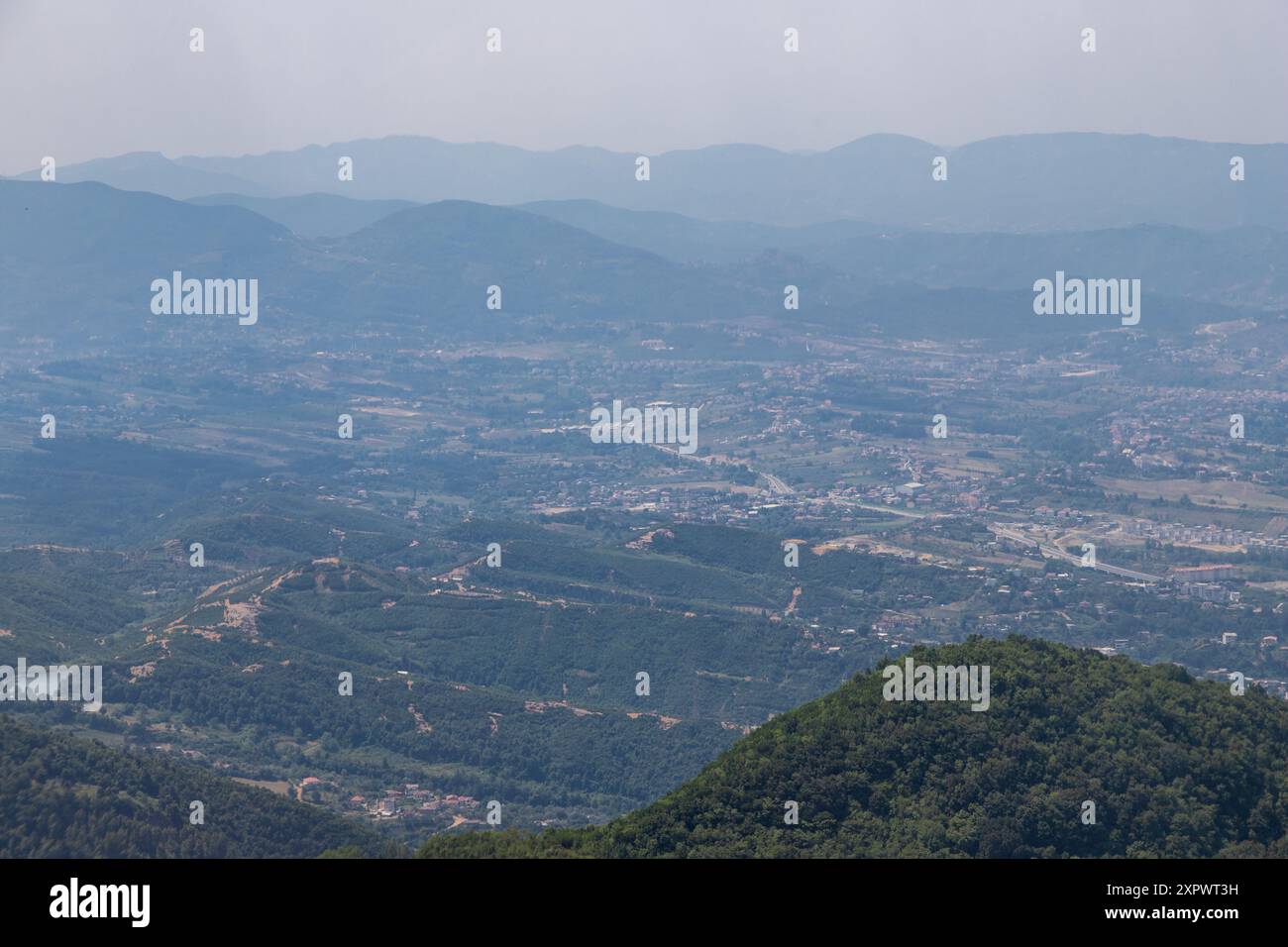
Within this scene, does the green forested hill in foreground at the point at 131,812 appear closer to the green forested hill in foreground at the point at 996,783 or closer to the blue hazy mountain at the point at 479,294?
the green forested hill in foreground at the point at 996,783

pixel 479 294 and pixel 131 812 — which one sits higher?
pixel 479 294

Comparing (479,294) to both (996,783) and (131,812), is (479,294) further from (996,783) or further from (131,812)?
(996,783)

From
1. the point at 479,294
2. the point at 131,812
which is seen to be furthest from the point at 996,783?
the point at 479,294

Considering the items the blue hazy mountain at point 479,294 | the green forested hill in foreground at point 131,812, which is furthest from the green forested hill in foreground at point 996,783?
the blue hazy mountain at point 479,294

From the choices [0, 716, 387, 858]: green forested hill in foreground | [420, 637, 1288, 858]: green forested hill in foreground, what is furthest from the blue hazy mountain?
[420, 637, 1288, 858]: green forested hill in foreground

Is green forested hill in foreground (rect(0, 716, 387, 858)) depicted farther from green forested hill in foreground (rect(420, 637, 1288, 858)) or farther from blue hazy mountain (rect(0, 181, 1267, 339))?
blue hazy mountain (rect(0, 181, 1267, 339))

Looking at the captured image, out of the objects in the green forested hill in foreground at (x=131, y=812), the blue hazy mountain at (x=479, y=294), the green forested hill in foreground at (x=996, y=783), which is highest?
the blue hazy mountain at (x=479, y=294)
